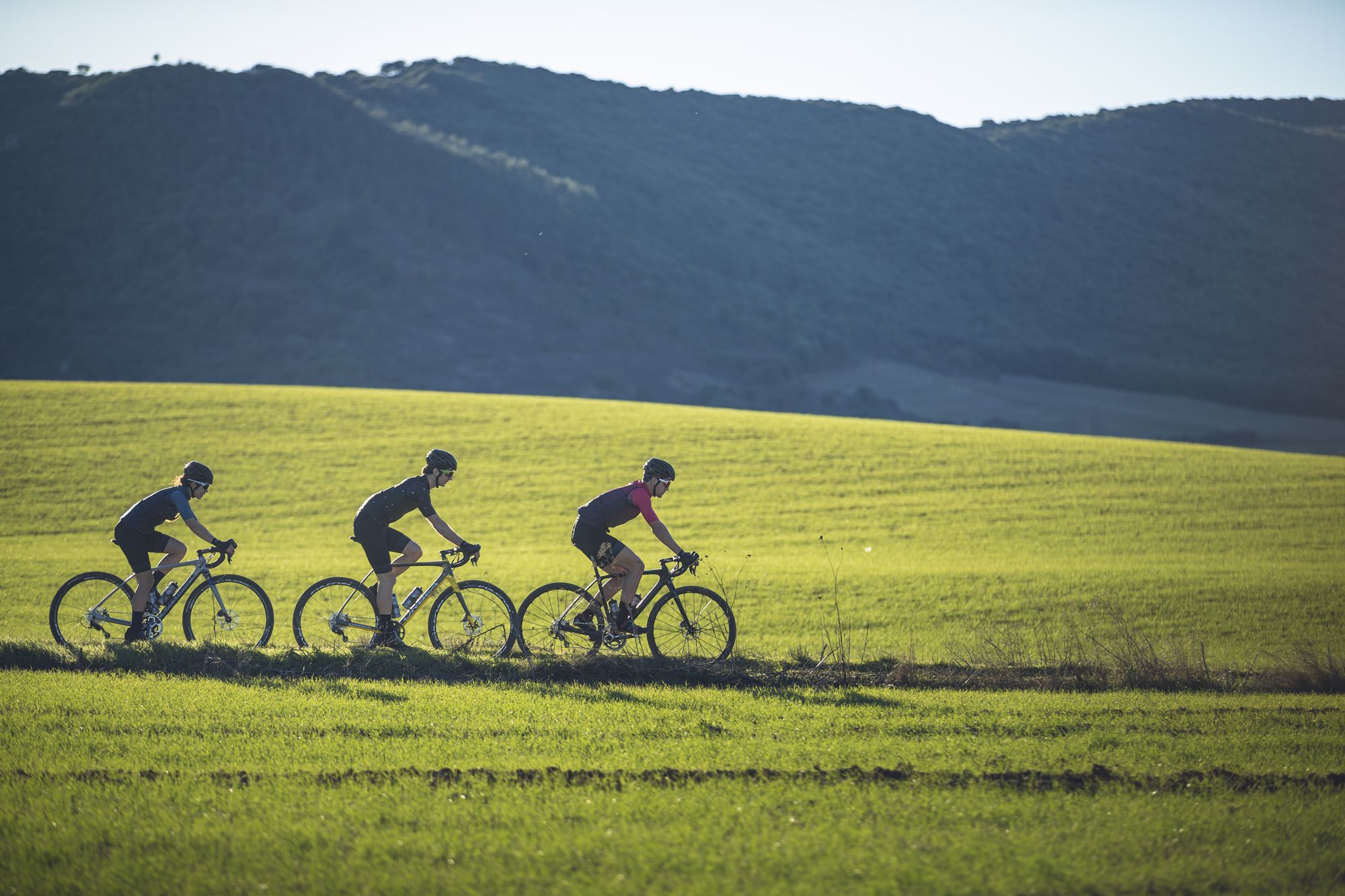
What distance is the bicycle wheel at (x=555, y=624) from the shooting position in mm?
11000

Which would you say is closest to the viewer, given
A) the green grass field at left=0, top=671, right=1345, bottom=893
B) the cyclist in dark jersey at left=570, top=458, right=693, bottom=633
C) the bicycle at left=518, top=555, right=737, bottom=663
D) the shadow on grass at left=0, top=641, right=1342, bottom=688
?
the green grass field at left=0, top=671, right=1345, bottom=893

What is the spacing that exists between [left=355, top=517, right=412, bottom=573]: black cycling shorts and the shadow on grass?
3.06 ft

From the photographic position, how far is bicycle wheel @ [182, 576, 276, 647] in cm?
1177

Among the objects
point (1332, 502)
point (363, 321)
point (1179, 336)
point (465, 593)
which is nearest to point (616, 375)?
point (363, 321)

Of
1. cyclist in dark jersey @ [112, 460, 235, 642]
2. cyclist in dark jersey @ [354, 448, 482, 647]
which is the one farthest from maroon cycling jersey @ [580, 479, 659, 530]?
cyclist in dark jersey @ [112, 460, 235, 642]

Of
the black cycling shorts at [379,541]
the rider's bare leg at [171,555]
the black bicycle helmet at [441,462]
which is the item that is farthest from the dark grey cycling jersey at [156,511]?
the black bicycle helmet at [441,462]

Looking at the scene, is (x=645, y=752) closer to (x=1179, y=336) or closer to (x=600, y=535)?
(x=600, y=535)

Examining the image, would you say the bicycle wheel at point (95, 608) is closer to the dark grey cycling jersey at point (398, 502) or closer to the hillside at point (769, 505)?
the hillside at point (769, 505)

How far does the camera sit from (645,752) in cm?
774

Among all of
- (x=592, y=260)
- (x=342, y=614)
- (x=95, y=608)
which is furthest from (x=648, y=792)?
(x=592, y=260)

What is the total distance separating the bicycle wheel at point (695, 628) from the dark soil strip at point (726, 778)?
12.3ft

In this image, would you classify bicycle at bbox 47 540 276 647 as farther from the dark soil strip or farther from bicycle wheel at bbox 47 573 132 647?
the dark soil strip

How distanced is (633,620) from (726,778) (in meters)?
3.97

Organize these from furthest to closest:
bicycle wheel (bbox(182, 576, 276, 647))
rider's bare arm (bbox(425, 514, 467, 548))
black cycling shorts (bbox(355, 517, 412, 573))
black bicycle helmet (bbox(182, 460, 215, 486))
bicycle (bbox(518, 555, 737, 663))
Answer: bicycle wheel (bbox(182, 576, 276, 647)) → black bicycle helmet (bbox(182, 460, 215, 486)) → black cycling shorts (bbox(355, 517, 412, 573)) → bicycle (bbox(518, 555, 737, 663)) → rider's bare arm (bbox(425, 514, 467, 548))
